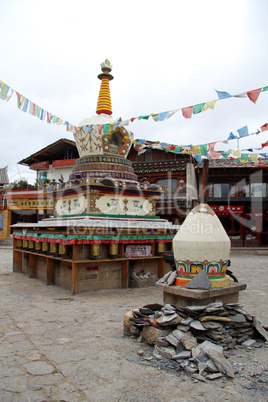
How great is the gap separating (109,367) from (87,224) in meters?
4.30

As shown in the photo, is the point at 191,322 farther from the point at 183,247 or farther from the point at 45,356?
the point at 45,356

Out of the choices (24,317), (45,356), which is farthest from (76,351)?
(24,317)

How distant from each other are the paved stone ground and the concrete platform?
74 cm

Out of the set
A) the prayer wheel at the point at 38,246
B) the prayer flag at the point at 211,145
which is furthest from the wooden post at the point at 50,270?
the prayer flag at the point at 211,145

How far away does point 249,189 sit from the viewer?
2406 centimetres

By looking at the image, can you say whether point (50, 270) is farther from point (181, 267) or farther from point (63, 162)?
point (63, 162)

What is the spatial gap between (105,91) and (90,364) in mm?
9679

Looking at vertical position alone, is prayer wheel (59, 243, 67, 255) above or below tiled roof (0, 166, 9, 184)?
below

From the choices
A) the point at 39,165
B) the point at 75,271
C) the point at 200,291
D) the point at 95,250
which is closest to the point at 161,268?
the point at 95,250

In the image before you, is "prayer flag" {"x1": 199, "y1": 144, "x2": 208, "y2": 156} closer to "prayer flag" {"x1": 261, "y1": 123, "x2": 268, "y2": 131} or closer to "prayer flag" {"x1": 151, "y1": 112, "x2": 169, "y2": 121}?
"prayer flag" {"x1": 261, "y1": 123, "x2": 268, "y2": 131}

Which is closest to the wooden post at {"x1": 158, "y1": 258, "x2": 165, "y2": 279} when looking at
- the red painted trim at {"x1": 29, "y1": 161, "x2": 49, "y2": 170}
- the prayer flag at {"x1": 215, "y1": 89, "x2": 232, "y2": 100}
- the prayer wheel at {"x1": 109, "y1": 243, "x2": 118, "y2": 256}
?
the prayer wheel at {"x1": 109, "y1": 243, "x2": 118, "y2": 256}

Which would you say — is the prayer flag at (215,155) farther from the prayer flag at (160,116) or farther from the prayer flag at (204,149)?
the prayer flag at (160,116)

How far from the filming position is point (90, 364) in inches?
146

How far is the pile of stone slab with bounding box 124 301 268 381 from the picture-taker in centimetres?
361
